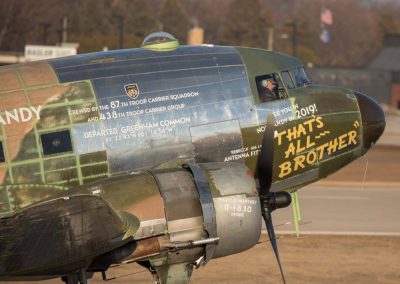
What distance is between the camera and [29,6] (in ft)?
407

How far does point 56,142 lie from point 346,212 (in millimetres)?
17866

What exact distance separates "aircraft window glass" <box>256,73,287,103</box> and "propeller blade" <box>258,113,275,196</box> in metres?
0.82

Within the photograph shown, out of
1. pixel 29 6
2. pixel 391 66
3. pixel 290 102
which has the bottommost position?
pixel 391 66

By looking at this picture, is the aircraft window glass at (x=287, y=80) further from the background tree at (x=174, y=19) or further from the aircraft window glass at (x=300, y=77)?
the background tree at (x=174, y=19)

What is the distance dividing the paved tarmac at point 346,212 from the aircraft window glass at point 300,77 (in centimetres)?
650

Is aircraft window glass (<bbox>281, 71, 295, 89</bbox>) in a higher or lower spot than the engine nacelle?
higher

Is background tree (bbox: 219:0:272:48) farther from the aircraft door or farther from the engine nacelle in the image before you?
the engine nacelle

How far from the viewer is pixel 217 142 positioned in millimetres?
20156

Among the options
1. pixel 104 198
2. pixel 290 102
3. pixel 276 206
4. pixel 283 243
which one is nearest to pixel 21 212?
pixel 104 198

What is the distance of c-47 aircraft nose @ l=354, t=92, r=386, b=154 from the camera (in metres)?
22.2

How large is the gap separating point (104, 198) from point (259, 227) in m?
3.19

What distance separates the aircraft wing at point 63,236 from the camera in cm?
1642

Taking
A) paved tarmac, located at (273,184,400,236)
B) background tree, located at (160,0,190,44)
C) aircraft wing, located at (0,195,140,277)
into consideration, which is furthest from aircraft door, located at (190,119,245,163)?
background tree, located at (160,0,190,44)

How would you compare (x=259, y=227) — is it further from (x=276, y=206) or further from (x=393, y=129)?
(x=393, y=129)
